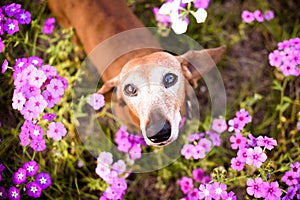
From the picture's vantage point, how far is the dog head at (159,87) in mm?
2812

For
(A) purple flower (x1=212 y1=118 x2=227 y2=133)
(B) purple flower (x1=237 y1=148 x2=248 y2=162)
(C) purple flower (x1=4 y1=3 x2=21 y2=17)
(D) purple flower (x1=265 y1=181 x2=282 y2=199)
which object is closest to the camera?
(D) purple flower (x1=265 y1=181 x2=282 y2=199)

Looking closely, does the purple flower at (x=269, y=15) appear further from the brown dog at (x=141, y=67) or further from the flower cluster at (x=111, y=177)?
the flower cluster at (x=111, y=177)

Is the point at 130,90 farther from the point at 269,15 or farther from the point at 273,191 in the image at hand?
the point at 269,15

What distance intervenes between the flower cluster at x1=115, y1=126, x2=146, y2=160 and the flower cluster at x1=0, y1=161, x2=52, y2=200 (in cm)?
78

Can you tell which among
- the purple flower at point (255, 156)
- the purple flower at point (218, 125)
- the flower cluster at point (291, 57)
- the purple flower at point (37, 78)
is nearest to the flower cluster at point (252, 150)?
the purple flower at point (255, 156)

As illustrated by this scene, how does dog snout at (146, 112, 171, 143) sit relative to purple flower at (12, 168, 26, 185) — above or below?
above

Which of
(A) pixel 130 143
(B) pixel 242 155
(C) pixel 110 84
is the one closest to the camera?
(B) pixel 242 155

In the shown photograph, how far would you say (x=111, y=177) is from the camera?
10.5ft

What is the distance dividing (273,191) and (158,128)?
84cm

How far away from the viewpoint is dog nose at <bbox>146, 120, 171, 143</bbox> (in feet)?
9.09

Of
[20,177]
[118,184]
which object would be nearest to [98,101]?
[118,184]

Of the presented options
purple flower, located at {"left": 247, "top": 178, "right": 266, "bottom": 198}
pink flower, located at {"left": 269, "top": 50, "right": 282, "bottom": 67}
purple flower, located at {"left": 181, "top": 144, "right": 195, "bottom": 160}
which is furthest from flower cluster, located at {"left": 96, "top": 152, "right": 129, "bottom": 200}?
pink flower, located at {"left": 269, "top": 50, "right": 282, "bottom": 67}

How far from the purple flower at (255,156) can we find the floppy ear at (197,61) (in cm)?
108

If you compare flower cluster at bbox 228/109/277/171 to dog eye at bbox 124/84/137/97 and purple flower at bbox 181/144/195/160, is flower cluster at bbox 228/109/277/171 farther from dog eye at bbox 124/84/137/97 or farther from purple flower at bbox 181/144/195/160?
dog eye at bbox 124/84/137/97
